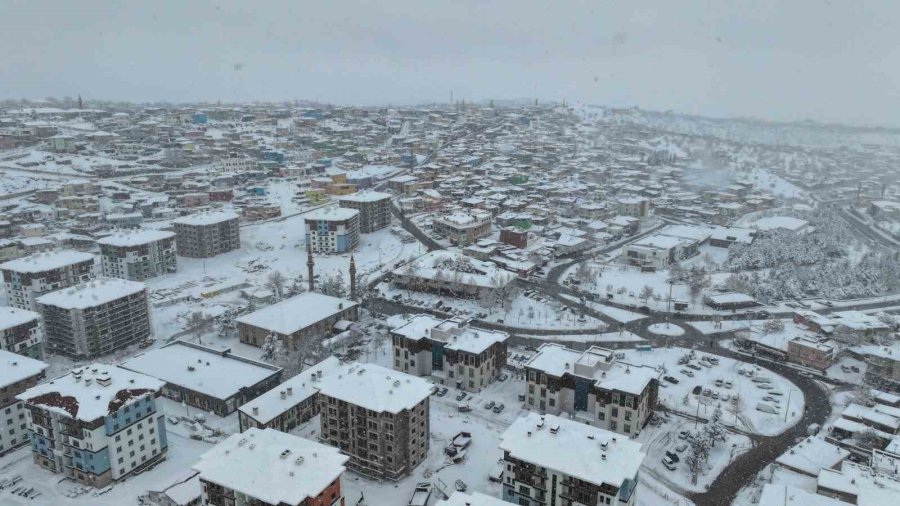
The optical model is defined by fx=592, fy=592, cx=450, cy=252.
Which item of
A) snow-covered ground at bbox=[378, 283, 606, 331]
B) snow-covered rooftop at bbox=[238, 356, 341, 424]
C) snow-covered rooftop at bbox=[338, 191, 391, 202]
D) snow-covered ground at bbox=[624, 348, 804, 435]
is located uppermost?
snow-covered rooftop at bbox=[338, 191, 391, 202]

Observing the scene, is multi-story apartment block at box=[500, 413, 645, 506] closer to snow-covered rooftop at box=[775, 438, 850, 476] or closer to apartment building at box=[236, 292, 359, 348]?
snow-covered rooftop at box=[775, 438, 850, 476]

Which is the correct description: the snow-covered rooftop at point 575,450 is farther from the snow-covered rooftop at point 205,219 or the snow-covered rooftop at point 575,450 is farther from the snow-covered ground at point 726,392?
the snow-covered rooftop at point 205,219

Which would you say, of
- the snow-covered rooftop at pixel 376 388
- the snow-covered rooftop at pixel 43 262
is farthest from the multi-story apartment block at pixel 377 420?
the snow-covered rooftop at pixel 43 262

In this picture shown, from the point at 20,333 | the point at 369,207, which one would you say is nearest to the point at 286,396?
the point at 20,333

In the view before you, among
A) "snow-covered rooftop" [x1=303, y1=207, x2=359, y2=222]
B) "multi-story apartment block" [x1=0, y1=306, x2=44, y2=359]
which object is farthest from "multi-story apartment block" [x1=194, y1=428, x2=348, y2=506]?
"snow-covered rooftop" [x1=303, y1=207, x2=359, y2=222]

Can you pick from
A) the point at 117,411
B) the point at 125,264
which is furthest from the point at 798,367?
the point at 125,264

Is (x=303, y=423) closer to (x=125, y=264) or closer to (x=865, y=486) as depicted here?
(x=865, y=486)
